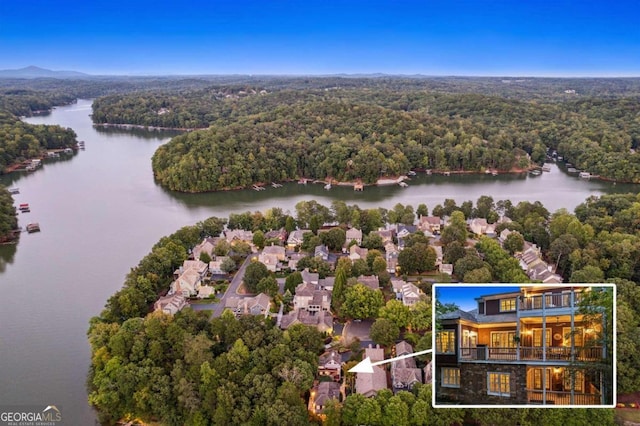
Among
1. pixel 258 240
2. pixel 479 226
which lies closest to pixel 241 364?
pixel 258 240

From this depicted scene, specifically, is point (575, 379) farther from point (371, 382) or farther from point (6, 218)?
point (6, 218)

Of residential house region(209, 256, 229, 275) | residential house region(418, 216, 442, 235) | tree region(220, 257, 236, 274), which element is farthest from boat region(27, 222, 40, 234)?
residential house region(418, 216, 442, 235)

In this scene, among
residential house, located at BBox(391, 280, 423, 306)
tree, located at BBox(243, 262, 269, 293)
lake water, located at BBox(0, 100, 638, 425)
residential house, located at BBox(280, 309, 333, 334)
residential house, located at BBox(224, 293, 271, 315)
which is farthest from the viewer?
tree, located at BBox(243, 262, 269, 293)

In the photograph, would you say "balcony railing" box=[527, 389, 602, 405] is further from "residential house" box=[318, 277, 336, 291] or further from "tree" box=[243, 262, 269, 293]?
"tree" box=[243, 262, 269, 293]

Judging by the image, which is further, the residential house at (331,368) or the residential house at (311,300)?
the residential house at (311,300)

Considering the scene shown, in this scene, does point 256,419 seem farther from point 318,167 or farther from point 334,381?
point 318,167

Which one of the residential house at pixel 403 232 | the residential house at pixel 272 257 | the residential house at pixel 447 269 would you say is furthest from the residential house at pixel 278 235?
the residential house at pixel 447 269

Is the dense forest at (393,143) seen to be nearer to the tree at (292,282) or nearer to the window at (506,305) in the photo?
the tree at (292,282)
